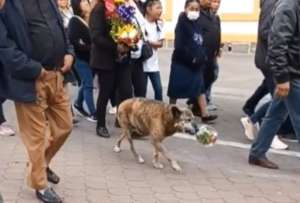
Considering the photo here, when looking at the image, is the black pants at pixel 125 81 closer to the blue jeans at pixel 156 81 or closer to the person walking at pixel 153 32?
the person walking at pixel 153 32

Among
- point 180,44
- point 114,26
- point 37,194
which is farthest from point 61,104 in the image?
point 180,44

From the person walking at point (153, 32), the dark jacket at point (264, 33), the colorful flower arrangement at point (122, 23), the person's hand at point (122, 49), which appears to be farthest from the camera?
the person walking at point (153, 32)

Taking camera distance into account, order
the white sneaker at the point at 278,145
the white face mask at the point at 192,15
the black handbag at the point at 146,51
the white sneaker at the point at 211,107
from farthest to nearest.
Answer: the white sneaker at the point at 211,107, the white face mask at the point at 192,15, the black handbag at the point at 146,51, the white sneaker at the point at 278,145

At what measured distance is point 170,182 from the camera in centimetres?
640

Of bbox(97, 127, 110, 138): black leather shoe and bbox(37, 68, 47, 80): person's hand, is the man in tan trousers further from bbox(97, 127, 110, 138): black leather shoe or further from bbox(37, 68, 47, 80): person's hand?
bbox(97, 127, 110, 138): black leather shoe

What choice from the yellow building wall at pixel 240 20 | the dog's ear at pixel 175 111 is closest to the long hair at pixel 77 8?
the dog's ear at pixel 175 111

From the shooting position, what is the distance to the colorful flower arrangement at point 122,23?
7748mm

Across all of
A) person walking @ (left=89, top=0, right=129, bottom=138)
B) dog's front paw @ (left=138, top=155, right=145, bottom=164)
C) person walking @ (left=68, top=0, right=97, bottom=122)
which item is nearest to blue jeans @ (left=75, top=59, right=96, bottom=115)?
person walking @ (left=68, top=0, right=97, bottom=122)

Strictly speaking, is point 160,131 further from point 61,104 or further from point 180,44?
point 180,44

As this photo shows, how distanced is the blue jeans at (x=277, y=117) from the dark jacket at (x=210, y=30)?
7.64 feet

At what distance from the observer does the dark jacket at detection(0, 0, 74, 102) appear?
514 centimetres

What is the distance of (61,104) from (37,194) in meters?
0.71

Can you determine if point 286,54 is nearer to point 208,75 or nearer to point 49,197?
point 49,197

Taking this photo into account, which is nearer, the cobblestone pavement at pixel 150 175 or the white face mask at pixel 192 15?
the cobblestone pavement at pixel 150 175
